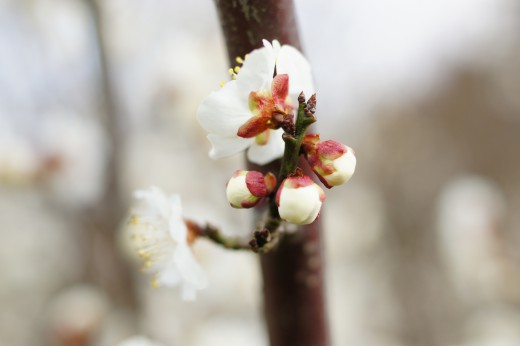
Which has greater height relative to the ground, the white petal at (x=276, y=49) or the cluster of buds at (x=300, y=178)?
the white petal at (x=276, y=49)

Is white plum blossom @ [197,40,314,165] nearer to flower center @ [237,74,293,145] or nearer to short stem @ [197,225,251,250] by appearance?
flower center @ [237,74,293,145]

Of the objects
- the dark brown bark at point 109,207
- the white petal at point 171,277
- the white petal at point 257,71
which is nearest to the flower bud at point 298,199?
the white petal at point 257,71

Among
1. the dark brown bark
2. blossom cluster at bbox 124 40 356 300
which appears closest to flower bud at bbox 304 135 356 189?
blossom cluster at bbox 124 40 356 300

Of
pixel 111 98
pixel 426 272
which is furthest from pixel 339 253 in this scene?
pixel 111 98

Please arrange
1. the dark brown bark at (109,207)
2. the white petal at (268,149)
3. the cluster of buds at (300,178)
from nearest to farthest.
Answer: the cluster of buds at (300,178)
the white petal at (268,149)
the dark brown bark at (109,207)

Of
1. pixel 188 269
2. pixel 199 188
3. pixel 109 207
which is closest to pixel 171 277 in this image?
pixel 188 269

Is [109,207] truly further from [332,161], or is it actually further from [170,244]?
[332,161]

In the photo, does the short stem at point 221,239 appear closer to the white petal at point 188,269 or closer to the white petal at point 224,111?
the white petal at point 188,269

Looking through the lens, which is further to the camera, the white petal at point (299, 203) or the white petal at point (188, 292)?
the white petal at point (188, 292)
